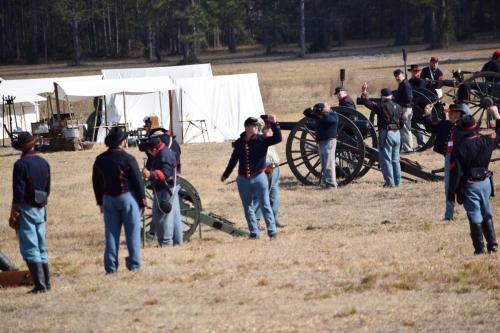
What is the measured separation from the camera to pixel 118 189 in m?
10.7

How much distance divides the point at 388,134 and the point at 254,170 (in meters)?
5.35

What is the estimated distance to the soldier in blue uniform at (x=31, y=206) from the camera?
407 inches

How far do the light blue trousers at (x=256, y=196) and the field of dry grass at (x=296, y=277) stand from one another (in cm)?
28

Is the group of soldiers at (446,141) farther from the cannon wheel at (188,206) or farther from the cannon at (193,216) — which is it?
the cannon wheel at (188,206)

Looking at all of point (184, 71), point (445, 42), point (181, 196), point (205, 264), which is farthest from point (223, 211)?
point (445, 42)

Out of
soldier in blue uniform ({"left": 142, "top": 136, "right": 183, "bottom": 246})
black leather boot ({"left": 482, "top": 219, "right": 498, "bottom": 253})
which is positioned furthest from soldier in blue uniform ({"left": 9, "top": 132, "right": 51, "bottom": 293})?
black leather boot ({"left": 482, "top": 219, "right": 498, "bottom": 253})

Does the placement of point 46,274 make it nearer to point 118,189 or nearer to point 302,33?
point 118,189

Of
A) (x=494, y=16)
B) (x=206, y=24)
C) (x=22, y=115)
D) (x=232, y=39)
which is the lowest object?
(x=22, y=115)

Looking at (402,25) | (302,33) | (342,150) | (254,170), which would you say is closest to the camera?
(254,170)

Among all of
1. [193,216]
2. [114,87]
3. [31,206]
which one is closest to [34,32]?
[114,87]

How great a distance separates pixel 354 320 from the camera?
8750mm

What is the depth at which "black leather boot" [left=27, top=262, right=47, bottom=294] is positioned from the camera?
1044cm

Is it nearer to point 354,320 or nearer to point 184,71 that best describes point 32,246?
point 354,320

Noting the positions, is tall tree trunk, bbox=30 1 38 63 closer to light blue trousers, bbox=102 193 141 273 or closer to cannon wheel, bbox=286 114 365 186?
cannon wheel, bbox=286 114 365 186
